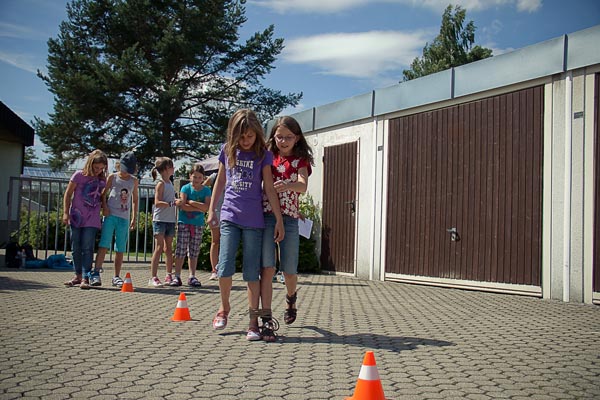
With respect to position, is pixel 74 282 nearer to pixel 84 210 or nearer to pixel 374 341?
pixel 84 210

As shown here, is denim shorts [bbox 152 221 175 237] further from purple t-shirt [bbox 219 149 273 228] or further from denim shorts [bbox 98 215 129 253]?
purple t-shirt [bbox 219 149 273 228]

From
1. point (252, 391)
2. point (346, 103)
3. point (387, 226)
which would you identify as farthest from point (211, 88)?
point (252, 391)

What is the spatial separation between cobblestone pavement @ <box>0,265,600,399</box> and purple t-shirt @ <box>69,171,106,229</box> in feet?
3.18

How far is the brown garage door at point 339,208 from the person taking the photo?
41.1 ft

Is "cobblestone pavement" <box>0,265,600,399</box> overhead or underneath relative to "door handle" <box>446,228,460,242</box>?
underneath

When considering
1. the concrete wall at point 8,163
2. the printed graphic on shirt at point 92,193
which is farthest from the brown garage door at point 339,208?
the concrete wall at point 8,163

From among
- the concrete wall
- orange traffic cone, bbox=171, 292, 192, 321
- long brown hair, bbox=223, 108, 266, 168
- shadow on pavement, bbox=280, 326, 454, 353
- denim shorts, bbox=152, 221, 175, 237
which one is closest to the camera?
shadow on pavement, bbox=280, 326, 454, 353

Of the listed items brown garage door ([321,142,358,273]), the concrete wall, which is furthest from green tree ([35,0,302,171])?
brown garage door ([321,142,358,273])

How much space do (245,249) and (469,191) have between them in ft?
19.3

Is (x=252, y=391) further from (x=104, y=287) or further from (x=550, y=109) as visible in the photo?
(x=550, y=109)

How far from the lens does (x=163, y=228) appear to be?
8.60 metres

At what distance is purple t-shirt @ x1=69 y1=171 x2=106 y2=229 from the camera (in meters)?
7.91

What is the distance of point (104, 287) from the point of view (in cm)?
834

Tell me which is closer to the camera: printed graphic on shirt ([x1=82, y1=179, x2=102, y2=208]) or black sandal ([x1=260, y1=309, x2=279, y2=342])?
black sandal ([x1=260, y1=309, x2=279, y2=342])
